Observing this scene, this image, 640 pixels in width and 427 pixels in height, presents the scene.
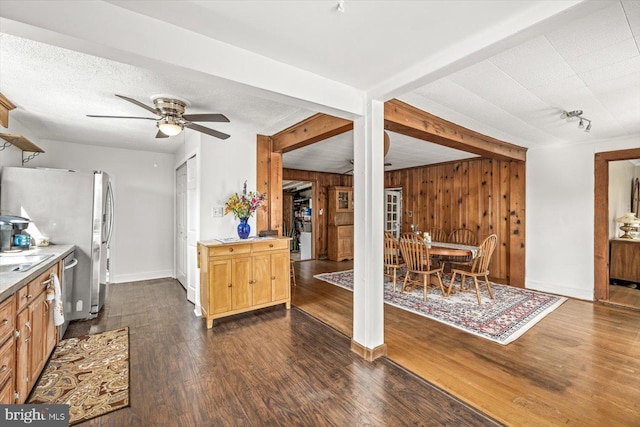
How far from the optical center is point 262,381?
6.89ft

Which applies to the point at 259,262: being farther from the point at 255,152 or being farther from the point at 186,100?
the point at 186,100

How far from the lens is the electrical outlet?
3.67 m

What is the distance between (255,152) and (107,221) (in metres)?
2.14

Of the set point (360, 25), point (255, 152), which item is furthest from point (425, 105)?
point (255, 152)

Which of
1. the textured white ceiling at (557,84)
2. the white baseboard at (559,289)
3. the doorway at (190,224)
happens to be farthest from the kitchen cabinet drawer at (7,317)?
the white baseboard at (559,289)

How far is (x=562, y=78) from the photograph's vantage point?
2.19 m

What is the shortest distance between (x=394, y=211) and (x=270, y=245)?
4.85 meters

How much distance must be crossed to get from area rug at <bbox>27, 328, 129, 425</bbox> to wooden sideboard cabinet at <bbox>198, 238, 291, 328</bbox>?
0.88 metres

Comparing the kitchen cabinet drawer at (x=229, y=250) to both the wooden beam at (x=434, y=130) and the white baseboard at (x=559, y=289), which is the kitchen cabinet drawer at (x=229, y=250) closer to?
the wooden beam at (x=434, y=130)

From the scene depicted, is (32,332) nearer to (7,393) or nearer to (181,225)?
(7,393)

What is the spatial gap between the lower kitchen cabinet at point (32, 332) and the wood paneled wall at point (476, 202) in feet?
19.9

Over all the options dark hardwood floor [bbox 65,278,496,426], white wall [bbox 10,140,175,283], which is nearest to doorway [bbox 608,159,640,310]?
dark hardwood floor [bbox 65,278,496,426]

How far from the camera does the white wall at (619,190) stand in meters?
5.06

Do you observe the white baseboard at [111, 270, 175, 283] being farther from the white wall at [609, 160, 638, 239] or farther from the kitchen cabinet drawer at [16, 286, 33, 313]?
the white wall at [609, 160, 638, 239]
